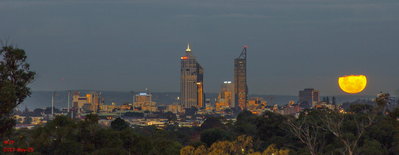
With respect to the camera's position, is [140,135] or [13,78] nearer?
[13,78]

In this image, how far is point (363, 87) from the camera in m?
20.2

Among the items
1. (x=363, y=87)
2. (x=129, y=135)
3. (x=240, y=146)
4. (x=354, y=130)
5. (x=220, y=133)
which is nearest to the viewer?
(x=363, y=87)

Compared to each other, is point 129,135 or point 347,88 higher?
point 347,88

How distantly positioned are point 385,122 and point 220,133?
18381 mm

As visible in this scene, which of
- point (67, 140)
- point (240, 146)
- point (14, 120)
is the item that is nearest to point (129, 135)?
point (67, 140)

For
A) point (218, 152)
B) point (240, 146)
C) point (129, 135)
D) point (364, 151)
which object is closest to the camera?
point (218, 152)

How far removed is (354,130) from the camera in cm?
5850

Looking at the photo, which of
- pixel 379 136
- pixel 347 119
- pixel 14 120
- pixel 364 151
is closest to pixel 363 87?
pixel 14 120

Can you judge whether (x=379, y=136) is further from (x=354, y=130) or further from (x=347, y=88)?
(x=347, y=88)

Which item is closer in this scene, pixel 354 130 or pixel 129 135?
pixel 129 135

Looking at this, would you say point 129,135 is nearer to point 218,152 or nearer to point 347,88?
point 218,152

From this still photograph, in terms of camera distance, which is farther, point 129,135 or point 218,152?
point 129,135

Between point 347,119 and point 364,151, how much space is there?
15.0 meters

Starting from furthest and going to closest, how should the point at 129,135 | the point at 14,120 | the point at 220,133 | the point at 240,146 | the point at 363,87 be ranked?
1. the point at 220,133
2. the point at 129,135
3. the point at 240,146
4. the point at 363,87
5. the point at 14,120
